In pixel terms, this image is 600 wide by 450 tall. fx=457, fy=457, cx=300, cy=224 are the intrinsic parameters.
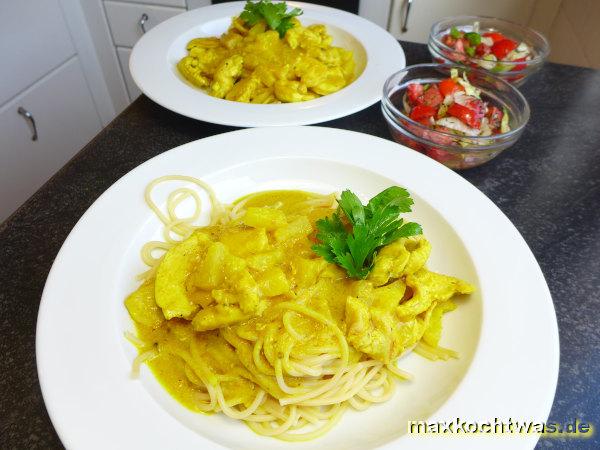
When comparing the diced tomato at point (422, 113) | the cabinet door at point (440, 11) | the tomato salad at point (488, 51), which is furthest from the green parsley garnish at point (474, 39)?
the cabinet door at point (440, 11)

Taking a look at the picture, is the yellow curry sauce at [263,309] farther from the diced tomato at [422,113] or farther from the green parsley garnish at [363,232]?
the diced tomato at [422,113]

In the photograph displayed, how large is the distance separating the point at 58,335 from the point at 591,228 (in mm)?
2715

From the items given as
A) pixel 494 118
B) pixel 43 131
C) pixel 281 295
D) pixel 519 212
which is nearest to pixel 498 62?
pixel 494 118

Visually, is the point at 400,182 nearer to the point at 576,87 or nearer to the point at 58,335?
the point at 58,335

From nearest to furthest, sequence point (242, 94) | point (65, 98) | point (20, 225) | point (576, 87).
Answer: point (20, 225) < point (242, 94) < point (576, 87) < point (65, 98)

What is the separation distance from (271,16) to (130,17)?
2913mm

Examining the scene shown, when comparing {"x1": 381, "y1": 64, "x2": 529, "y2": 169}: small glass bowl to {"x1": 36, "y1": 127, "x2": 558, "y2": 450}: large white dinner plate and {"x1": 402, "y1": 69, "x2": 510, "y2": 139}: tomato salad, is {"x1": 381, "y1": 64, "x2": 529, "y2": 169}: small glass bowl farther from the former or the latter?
{"x1": 36, "y1": 127, "x2": 558, "y2": 450}: large white dinner plate

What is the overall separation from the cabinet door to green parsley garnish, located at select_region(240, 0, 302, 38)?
2.37 metres

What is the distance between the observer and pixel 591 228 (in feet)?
8.46

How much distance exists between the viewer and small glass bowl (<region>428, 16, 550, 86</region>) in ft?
11.2

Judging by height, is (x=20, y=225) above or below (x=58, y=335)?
below

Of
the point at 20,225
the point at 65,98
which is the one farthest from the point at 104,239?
the point at 65,98

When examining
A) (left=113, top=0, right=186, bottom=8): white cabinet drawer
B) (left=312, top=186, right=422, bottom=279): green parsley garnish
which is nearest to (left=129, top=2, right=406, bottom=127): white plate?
(left=312, top=186, right=422, bottom=279): green parsley garnish

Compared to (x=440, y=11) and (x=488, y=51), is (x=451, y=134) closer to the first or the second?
(x=488, y=51)
